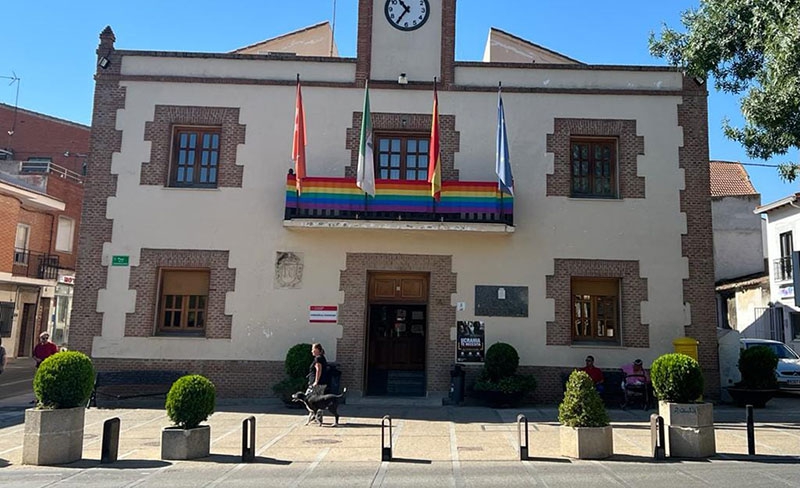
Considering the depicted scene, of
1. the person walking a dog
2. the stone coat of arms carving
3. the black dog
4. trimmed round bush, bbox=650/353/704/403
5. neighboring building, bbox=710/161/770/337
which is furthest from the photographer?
neighboring building, bbox=710/161/770/337

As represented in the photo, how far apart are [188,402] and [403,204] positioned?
7245 mm

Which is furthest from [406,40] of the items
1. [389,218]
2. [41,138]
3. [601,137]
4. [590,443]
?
[41,138]

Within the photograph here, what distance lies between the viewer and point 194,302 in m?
15.4

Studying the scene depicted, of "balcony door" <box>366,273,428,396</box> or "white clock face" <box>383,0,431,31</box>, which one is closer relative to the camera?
"balcony door" <box>366,273,428,396</box>

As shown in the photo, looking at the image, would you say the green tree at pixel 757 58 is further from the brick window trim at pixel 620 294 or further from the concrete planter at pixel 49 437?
the concrete planter at pixel 49 437

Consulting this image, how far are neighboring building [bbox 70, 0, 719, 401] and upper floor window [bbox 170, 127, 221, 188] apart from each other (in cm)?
4

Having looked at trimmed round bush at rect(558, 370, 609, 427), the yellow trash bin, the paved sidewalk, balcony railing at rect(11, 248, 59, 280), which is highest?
balcony railing at rect(11, 248, 59, 280)

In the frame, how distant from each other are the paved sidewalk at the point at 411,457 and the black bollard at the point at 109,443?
0.16m

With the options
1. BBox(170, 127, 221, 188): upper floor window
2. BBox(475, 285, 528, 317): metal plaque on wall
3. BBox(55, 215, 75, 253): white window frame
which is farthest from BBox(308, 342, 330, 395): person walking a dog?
BBox(55, 215, 75, 253): white window frame

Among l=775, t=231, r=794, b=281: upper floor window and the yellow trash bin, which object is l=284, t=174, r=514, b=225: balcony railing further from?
l=775, t=231, r=794, b=281: upper floor window

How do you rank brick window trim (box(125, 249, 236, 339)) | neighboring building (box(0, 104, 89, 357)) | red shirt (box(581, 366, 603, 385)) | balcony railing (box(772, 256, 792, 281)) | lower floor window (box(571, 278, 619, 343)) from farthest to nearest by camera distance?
neighboring building (box(0, 104, 89, 357)) → balcony railing (box(772, 256, 792, 281)) → lower floor window (box(571, 278, 619, 343)) → brick window trim (box(125, 249, 236, 339)) → red shirt (box(581, 366, 603, 385))

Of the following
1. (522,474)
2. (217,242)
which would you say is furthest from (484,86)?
(522,474)

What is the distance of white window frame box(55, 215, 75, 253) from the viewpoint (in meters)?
32.4

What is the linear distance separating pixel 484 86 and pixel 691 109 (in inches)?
205
